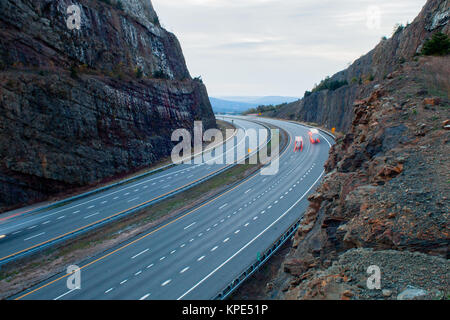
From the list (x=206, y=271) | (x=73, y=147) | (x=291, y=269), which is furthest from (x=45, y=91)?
(x=291, y=269)

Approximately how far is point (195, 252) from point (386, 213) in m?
11.6

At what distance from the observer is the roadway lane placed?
68.5 ft

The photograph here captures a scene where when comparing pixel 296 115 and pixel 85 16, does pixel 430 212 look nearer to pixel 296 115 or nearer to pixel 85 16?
pixel 85 16

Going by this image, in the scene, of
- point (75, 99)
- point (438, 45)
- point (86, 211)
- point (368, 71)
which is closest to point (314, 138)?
point (368, 71)

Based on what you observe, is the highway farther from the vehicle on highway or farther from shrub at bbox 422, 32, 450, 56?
the vehicle on highway

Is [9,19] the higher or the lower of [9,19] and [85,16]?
the lower

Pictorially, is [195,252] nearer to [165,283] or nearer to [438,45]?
[165,283]

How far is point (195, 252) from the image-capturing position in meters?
19.2

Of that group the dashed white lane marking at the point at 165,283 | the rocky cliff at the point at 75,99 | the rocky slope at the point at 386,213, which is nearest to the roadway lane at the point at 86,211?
the rocky cliff at the point at 75,99

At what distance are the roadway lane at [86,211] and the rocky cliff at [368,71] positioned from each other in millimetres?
22442

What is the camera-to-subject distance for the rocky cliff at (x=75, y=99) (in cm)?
2783

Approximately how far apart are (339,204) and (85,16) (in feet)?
127

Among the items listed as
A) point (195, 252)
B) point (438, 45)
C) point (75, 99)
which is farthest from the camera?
point (75, 99)

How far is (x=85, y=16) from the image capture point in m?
38.9
